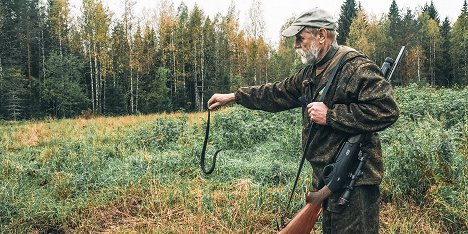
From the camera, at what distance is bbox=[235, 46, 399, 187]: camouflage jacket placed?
232 cm

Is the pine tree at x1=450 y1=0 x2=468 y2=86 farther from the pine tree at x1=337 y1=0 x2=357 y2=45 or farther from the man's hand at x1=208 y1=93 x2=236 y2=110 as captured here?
the man's hand at x1=208 y1=93 x2=236 y2=110

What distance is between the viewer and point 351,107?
237cm

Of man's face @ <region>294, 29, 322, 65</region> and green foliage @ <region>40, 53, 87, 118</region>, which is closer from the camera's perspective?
man's face @ <region>294, 29, 322, 65</region>

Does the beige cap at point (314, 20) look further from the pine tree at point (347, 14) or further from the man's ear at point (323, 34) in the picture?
the pine tree at point (347, 14)

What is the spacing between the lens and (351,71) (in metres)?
2.42

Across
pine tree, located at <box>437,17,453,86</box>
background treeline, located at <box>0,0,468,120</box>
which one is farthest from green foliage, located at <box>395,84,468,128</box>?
pine tree, located at <box>437,17,453,86</box>

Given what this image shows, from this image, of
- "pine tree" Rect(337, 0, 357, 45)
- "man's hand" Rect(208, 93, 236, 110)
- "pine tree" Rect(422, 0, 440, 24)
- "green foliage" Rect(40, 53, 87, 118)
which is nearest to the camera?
"man's hand" Rect(208, 93, 236, 110)

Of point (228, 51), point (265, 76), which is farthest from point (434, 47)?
point (228, 51)

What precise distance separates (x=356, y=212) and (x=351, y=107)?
66 cm

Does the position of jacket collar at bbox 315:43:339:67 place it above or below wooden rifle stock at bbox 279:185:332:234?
above

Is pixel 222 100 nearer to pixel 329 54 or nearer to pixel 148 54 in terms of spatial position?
pixel 329 54

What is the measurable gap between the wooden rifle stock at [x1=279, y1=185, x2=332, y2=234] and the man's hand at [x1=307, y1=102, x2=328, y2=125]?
0.41 m

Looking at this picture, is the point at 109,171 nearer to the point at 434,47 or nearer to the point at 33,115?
the point at 33,115

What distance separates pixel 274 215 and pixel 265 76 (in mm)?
39682
